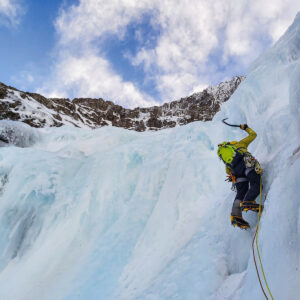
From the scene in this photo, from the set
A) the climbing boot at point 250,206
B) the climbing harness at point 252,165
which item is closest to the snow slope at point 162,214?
the climbing harness at point 252,165

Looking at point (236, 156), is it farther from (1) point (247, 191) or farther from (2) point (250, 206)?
(2) point (250, 206)

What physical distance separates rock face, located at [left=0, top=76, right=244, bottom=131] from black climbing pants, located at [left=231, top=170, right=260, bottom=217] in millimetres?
46888

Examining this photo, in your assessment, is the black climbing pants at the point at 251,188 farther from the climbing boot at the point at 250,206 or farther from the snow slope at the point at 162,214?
the snow slope at the point at 162,214

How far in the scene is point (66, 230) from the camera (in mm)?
6910

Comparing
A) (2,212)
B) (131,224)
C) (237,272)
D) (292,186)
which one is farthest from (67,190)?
(292,186)

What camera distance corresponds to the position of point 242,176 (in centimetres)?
355

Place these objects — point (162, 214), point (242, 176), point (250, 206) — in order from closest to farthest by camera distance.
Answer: point (250, 206), point (242, 176), point (162, 214)

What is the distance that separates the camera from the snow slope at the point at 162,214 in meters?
2.76

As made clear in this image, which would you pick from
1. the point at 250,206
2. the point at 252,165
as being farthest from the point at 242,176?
the point at 250,206

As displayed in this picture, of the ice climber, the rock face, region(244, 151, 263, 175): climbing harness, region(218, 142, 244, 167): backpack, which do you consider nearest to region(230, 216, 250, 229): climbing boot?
the ice climber

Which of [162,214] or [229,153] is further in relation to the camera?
[162,214]

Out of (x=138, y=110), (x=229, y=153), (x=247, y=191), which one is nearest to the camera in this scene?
(x=247, y=191)

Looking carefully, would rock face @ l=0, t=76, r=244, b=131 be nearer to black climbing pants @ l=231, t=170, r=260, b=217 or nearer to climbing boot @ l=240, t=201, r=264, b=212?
black climbing pants @ l=231, t=170, r=260, b=217

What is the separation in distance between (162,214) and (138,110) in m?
70.1
